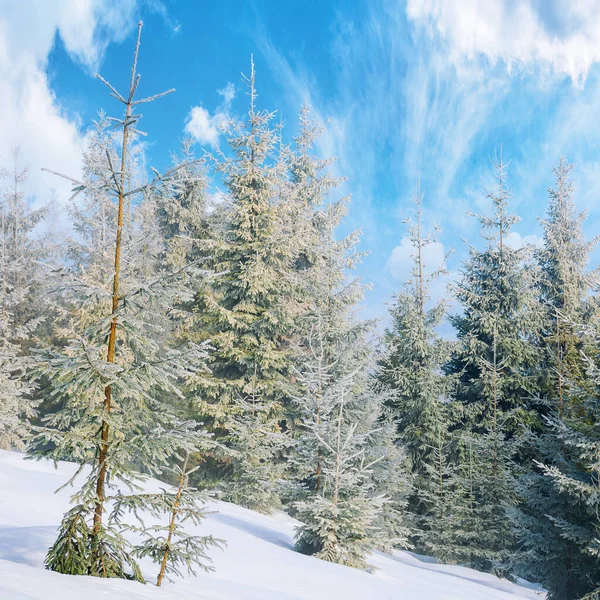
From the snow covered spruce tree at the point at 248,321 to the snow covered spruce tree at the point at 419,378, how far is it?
4.58m

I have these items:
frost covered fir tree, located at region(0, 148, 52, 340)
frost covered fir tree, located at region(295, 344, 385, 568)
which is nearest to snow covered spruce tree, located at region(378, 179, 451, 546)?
frost covered fir tree, located at region(295, 344, 385, 568)

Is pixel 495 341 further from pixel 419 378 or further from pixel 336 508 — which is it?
pixel 336 508

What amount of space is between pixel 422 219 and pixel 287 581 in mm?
15918

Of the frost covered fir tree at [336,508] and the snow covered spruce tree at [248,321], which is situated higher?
the snow covered spruce tree at [248,321]

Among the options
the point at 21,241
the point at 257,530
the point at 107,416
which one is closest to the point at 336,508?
the point at 257,530

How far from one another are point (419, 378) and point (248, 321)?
698 centimetres

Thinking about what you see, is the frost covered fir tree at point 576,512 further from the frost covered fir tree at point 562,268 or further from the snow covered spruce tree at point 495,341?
the frost covered fir tree at point 562,268

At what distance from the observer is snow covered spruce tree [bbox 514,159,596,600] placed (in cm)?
1208

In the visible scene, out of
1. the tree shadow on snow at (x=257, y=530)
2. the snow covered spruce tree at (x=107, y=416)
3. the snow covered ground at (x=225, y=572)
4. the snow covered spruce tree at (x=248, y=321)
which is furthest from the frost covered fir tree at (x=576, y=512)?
the snow covered spruce tree at (x=107, y=416)

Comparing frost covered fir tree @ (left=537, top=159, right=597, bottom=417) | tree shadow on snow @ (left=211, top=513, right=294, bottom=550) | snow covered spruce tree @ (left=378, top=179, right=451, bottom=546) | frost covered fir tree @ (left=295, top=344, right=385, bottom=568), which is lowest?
tree shadow on snow @ (left=211, top=513, right=294, bottom=550)

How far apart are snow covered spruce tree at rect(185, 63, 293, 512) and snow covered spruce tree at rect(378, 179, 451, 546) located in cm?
458

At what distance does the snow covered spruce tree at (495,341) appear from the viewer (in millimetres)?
17922

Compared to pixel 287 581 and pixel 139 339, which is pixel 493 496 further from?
pixel 139 339

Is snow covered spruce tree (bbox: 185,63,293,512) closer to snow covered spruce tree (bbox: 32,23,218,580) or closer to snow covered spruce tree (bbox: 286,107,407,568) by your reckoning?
snow covered spruce tree (bbox: 286,107,407,568)
